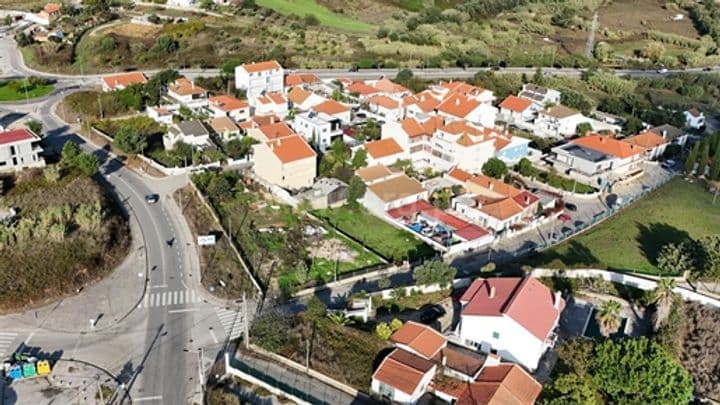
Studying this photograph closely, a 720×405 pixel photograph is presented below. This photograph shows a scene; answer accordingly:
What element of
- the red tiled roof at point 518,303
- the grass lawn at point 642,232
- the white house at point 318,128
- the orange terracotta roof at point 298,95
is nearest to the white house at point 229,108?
the orange terracotta roof at point 298,95

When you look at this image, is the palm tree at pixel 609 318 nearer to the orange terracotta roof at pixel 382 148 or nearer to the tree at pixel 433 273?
the tree at pixel 433 273

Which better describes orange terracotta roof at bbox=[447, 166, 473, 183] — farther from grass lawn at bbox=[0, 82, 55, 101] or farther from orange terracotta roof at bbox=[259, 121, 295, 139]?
grass lawn at bbox=[0, 82, 55, 101]

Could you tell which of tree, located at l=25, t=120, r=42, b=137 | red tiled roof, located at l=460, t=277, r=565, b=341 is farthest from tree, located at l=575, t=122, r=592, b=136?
tree, located at l=25, t=120, r=42, b=137

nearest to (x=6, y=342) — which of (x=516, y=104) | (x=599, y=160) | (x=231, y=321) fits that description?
(x=231, y=321)

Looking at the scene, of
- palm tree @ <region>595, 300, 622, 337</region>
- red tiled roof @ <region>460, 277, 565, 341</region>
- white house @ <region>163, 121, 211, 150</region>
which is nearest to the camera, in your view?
red tiled roof @ <region>460, 277, 565, 341</region>

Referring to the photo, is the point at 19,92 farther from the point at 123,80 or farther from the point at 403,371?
the point at 403,371

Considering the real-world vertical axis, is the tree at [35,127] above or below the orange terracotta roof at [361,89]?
below
